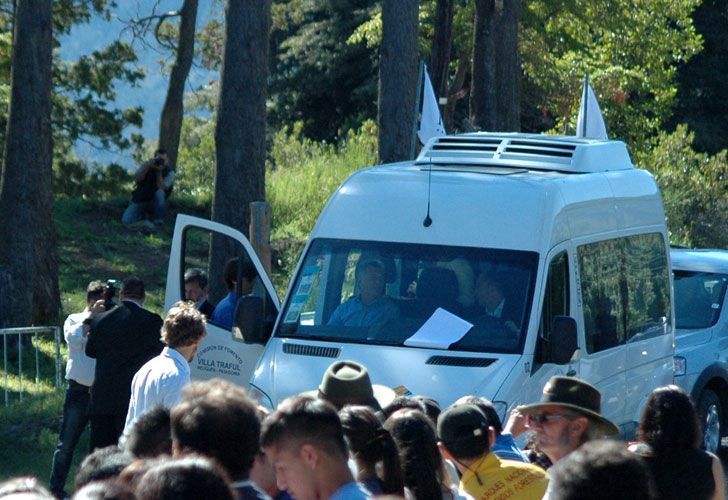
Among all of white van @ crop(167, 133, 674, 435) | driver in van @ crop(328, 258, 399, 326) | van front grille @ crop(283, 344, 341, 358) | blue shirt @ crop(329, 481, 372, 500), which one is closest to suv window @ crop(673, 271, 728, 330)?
white van @ crop(167, 133, 674, 435)

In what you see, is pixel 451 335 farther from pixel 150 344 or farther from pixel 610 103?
pixel 610 103

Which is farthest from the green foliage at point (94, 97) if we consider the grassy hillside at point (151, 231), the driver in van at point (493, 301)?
the driver in van at point (493, 301)

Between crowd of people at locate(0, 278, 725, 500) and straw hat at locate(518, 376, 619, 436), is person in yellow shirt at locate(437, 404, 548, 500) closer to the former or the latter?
crowd of people at locate(0, 278, 725, 500)

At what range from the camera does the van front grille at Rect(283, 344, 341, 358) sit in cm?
897

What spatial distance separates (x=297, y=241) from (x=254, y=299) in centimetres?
1716

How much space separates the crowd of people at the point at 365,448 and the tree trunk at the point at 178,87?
26061mm

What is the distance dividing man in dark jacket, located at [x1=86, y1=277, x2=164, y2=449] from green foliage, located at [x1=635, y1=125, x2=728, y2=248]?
20879 millimetres

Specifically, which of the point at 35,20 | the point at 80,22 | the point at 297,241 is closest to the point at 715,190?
the point at 297,241

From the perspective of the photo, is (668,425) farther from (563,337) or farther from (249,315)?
(249,315)

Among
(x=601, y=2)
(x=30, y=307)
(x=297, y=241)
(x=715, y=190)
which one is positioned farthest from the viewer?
(x=715, y=190)

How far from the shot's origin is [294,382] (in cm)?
875

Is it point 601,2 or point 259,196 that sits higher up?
point 601,2

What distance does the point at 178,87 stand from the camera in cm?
3344

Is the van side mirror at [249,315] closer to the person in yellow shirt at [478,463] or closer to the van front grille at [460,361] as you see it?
the van front grille at [460,361]
